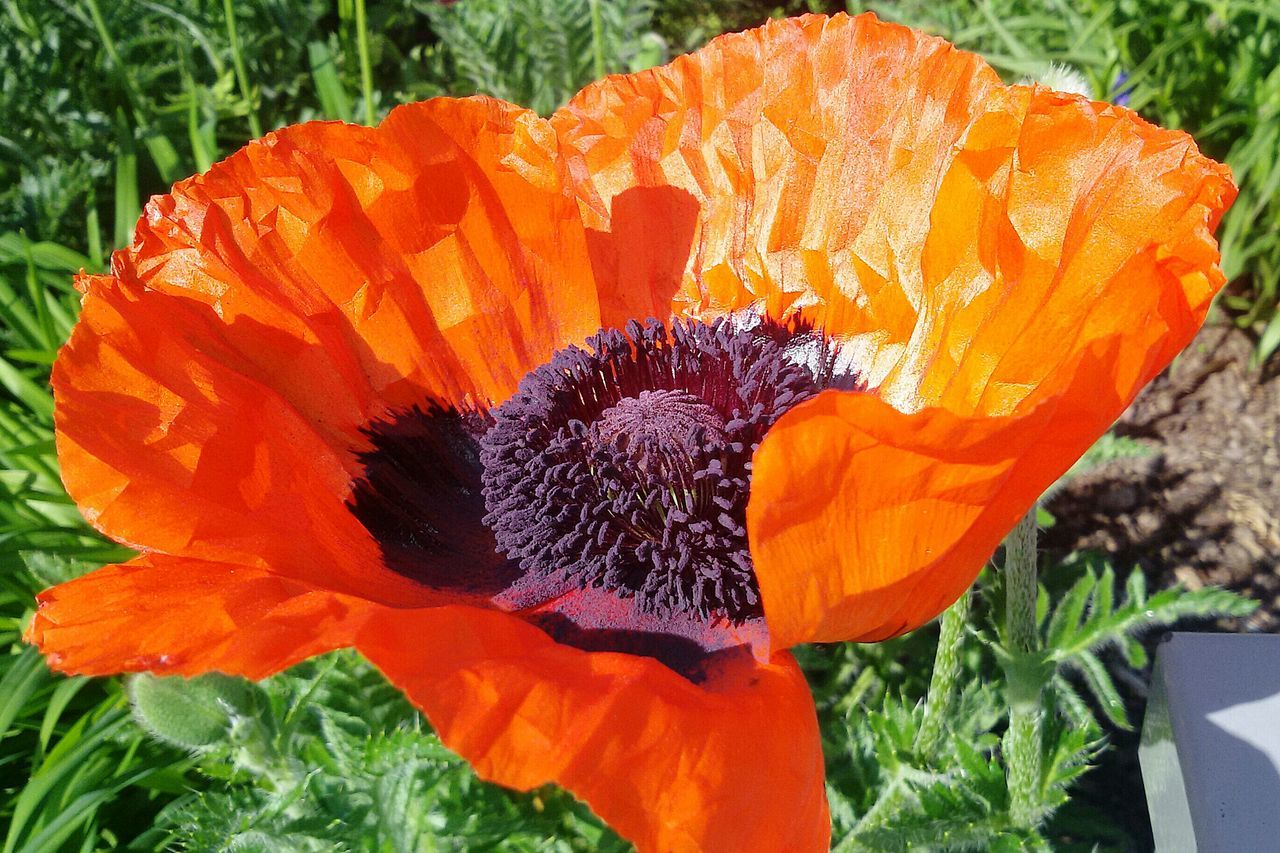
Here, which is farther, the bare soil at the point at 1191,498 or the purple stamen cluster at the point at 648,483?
the bare soil at the point at 1191,498

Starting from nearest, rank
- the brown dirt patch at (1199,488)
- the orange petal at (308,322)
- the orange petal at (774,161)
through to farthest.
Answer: the orange petal at (308,322)
the orange petal at (774,161)
the brown dirt patch at (1199,488)

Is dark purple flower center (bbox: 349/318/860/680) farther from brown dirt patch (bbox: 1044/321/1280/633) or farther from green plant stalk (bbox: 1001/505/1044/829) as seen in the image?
brown dirt patch (bbox: 1044/321/1280/633)

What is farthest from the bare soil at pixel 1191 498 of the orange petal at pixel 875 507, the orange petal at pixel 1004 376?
the orange petal at pixel 875 507

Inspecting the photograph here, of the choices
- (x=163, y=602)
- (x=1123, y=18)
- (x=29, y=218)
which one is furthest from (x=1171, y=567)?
(x=29, y=218)

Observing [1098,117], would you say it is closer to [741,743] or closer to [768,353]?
[768,353]

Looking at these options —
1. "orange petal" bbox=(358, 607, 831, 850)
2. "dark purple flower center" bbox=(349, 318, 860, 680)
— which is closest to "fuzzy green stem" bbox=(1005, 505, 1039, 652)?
"dark purple flower center" bbox=(349, 318, 860, 680)

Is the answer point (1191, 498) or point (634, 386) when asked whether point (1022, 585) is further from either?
point (1191, 498)

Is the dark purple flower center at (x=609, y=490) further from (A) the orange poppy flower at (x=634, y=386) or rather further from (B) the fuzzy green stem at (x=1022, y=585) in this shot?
(B) the fuzzy green stem at (x=1022, y=585)
